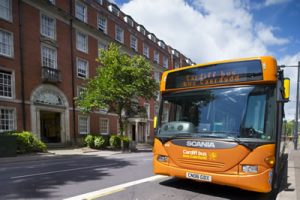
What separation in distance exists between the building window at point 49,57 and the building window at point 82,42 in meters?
3.15

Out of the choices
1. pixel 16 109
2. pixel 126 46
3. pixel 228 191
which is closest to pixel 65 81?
pixel 16 109

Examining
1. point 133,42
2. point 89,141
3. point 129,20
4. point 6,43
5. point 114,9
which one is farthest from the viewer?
point 133,42

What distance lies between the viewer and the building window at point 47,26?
20.8 meters

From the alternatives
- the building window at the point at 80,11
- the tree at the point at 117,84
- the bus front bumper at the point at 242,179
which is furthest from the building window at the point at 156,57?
the bus front bumper at the point at 242,179

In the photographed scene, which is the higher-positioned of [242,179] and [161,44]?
[161,44]

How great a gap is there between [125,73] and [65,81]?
254 inches

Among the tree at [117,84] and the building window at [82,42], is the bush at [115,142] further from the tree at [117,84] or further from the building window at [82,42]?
the building window at [82,42]

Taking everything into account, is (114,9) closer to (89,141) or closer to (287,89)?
(89,141)

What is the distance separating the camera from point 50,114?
23.5 m

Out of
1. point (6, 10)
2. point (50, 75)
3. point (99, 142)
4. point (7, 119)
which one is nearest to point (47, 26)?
point (6, 10)

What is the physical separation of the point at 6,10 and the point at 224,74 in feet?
61.7

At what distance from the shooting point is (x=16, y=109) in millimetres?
17891

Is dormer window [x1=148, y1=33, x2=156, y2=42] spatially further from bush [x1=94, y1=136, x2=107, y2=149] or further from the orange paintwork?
the orange paintwork

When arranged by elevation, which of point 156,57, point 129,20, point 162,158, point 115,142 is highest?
point 129,20
